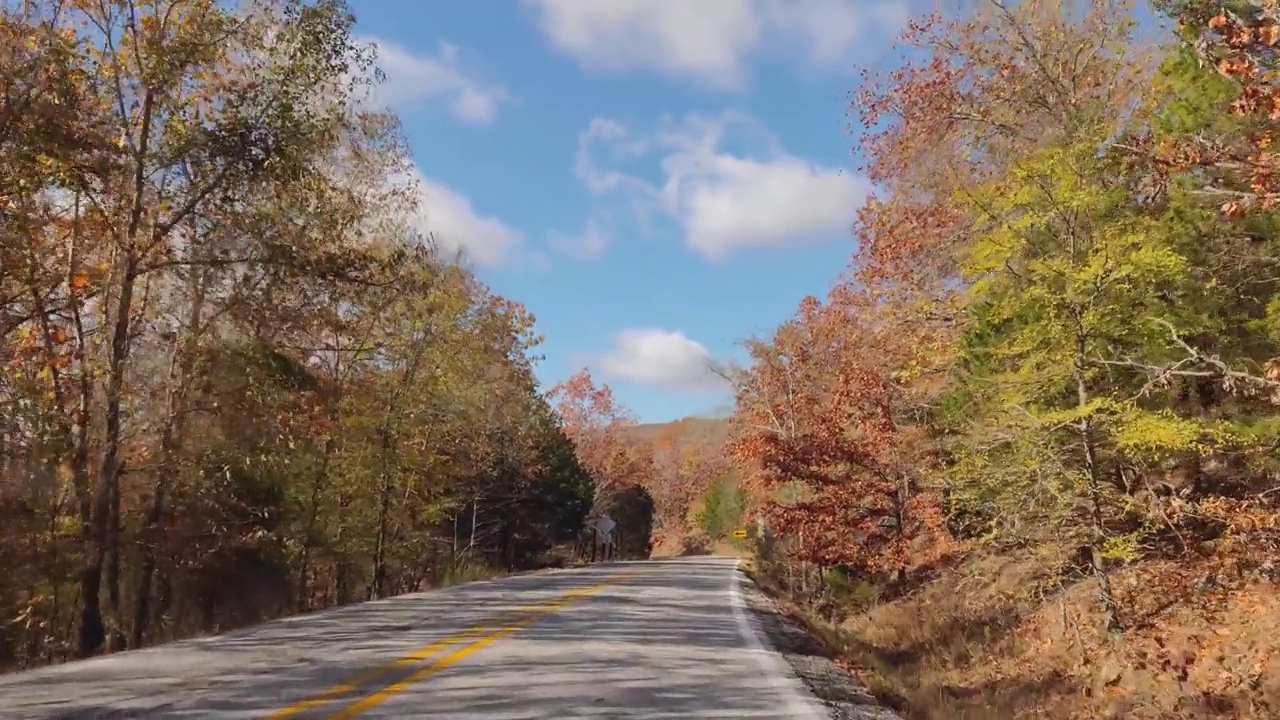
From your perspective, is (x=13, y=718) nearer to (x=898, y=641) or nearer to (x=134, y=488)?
(x=134, y=488)

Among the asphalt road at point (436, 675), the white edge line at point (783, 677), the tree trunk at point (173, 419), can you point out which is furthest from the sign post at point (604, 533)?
the asphalt road at point (436, 675)

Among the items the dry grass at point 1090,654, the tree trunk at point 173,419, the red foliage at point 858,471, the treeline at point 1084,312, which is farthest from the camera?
the red foliage at point 858,471

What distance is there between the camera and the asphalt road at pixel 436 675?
20.9ft

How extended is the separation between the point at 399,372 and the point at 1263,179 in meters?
21.6

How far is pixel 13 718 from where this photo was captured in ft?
19.2

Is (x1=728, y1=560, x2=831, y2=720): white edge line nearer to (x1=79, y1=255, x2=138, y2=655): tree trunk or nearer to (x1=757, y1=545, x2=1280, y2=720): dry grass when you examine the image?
(x1=757, y1=545, x2=1280, y2=720): dry grass

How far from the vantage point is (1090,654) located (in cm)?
1295

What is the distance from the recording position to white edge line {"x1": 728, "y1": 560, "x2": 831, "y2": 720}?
657cm

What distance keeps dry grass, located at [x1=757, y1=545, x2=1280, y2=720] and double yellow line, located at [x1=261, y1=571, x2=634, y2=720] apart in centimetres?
425

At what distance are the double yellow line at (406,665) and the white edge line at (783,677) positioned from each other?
9.92ft

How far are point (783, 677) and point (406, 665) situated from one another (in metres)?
3.52

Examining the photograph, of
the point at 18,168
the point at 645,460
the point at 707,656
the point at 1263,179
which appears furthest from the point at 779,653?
the point at 645,460

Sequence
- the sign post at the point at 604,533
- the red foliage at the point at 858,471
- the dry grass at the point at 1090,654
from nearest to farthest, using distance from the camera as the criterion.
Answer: the dry grass at the point at 1090,654, the red foliage at the point at 858,471, the sign post at the point at 604,533

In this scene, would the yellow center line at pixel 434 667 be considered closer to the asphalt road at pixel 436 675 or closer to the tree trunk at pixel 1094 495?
the asphalt road at pixel 436 675
